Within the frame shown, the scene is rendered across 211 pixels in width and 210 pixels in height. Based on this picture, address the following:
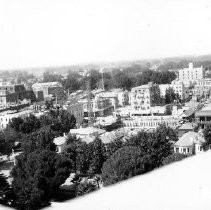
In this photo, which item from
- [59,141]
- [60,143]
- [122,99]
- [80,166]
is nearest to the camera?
[80,166]

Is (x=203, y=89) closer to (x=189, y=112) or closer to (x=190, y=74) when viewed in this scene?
(x=190, y=74)

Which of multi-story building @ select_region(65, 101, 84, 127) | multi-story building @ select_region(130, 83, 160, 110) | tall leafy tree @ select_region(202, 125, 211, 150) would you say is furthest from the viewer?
multi-story building @ select_region(130, 83, 160, 110)

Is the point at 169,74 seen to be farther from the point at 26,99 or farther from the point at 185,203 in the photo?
the point at 185,203

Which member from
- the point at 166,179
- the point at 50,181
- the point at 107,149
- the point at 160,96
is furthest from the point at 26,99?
the point at 166,179

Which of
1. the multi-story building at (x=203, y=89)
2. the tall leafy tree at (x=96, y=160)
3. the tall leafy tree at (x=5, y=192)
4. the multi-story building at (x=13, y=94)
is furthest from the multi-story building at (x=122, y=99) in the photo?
the tall leafy tree at (x=5, y=192)

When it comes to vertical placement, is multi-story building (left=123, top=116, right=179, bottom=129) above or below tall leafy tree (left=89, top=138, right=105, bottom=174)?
below

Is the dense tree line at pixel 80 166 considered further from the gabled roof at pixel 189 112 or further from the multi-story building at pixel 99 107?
the multi-story building at pixel 99 107

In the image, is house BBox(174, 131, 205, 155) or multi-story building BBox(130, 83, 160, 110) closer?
house BBox(174, 131, 205, 155)

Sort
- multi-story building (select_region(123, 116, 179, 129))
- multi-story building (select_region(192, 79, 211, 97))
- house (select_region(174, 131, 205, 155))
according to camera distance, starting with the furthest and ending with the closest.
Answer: multi-story building (select_region(192, 79, 211, 97)), multi-story building (select_region(123, 116, 179, 129)), house (select_region(174, 131, 205, 155))

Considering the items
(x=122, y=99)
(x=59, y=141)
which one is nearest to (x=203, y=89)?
(x=122, y=99)

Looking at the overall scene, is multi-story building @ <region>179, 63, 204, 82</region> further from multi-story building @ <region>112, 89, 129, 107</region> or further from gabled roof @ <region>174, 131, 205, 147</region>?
gabled roof @ <region>174, 131, 205, 147</region>

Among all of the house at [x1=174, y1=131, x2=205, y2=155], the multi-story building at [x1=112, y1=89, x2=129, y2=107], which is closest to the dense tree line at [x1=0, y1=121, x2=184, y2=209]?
the house at [x1=174, y1=131, x2=205, y2=155]

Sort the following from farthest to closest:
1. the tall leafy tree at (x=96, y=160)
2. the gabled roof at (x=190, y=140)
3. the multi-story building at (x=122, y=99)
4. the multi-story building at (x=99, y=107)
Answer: the multi-story building at (x=122, y=99)
the multi-story building at (x=99, y=107)
the gabled roof at (x=190, y=140)
the tall leafy tree at (x=96, y=160)
